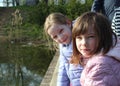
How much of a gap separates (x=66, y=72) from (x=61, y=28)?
1.13 feet

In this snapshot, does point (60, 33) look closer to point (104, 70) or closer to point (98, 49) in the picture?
point (98, 49)

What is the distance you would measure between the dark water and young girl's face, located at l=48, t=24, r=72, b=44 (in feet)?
15.6

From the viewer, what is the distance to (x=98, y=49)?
178 cm

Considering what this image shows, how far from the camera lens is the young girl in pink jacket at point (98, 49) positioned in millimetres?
1663

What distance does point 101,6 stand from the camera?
128 inches

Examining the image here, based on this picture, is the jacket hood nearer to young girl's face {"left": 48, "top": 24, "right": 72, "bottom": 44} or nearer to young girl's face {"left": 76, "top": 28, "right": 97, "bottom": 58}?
young girl's face {"left": 76, "top": 28, "right": 97, "bottom": 58}

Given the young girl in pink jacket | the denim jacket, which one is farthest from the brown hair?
the denim jacket

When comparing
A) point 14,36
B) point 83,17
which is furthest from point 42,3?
point 83,17

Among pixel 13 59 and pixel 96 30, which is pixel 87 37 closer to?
pixel 96 30

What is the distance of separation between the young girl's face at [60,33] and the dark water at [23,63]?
4.74 metres

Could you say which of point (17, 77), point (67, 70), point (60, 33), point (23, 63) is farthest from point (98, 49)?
point (23, 63)

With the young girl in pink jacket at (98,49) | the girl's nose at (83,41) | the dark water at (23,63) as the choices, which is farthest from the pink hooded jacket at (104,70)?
the dark water at (23,63)

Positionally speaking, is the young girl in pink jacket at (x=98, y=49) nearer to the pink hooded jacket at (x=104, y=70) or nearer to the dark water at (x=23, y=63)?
the pink hooded jacket at (x=104, y=70)

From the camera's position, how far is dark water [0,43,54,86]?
7.67m
